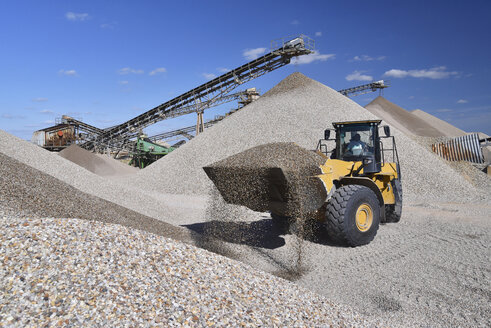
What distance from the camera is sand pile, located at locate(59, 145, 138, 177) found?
1809 centimetres

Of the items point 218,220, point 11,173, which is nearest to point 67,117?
point 11,173

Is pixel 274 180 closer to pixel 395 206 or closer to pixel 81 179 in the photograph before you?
pixel 395 206

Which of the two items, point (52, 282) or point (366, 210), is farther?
point (366, 210)

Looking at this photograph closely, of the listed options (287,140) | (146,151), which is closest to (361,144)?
(287,140)

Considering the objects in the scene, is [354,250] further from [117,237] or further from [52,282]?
[52,282]

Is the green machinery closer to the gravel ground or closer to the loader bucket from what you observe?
the gravel ground

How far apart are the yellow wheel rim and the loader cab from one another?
0.72 metres

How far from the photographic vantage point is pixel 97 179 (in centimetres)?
934

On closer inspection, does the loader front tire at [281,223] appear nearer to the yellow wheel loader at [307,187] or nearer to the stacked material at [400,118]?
the yellow wheel loader at [307,187]

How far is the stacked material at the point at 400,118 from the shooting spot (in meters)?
27.3

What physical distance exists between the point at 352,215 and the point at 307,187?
0.97 m

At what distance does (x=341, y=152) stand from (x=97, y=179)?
6.69 m

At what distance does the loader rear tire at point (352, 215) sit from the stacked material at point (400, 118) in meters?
23.4

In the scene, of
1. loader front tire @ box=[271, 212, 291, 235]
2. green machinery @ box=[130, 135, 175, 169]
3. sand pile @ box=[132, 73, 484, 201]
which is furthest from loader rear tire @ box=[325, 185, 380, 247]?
green machinery @ box=[130, 135, 175, 169]
